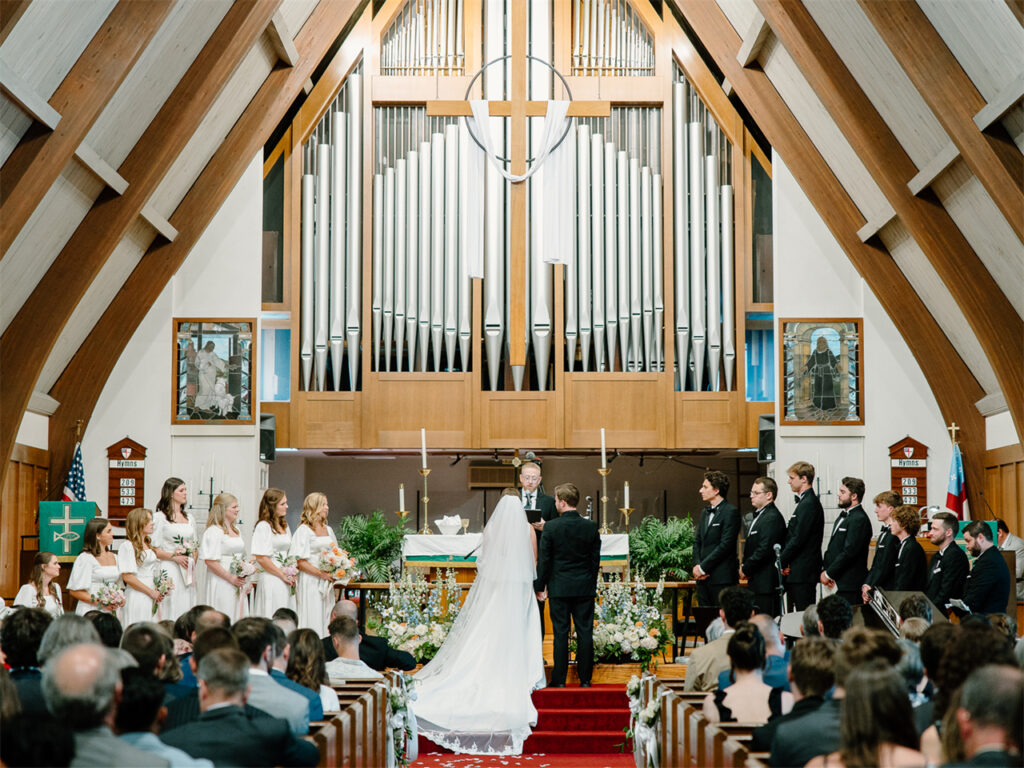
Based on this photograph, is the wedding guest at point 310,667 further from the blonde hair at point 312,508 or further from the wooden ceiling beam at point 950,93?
the wooden ceiling beam at point 950,93

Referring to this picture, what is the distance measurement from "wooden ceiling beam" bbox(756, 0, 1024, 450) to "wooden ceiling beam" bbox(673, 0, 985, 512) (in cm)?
139

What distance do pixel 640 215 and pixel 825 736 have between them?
30.7 feet

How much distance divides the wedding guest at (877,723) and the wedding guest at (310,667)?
2.35m

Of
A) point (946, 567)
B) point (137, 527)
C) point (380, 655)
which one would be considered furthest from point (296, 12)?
point (946, 567)

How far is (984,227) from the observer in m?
9.42

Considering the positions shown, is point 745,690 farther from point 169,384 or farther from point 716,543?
point 169,384

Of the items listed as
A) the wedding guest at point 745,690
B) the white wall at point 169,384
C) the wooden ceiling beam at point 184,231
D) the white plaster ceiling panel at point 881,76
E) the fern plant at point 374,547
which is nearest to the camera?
the wedding guest at point 745,690

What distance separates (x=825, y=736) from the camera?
3.41m

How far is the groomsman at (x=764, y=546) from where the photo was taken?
8250 mm

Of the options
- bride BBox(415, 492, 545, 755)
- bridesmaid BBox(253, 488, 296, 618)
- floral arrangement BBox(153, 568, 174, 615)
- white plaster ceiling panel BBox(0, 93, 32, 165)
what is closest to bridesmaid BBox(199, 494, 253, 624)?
bridesmaid BBox(253, 488, 296, 618)

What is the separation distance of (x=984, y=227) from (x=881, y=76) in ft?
4.48

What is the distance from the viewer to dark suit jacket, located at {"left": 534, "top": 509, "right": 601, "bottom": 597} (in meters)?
7.97

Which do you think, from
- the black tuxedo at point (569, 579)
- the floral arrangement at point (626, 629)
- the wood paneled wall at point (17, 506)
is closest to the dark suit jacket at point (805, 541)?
the floral arrangement at point (626, 629)

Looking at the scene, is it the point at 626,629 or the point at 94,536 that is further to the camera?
the point at 626,629
